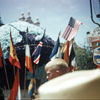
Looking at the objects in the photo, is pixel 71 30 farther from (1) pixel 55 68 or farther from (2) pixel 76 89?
(2) pixel 76 89

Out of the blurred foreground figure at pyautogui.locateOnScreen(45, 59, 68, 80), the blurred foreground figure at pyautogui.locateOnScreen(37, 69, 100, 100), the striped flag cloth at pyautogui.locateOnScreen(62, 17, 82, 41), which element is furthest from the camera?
the striped flag cloth at pyautogui.locateOnScreen(62, 17, 82, 41)

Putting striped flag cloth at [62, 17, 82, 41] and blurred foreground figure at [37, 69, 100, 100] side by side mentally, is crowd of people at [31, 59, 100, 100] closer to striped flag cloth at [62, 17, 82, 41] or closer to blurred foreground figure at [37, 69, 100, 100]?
blurred foreground figure at [37, 69, 100, 100]

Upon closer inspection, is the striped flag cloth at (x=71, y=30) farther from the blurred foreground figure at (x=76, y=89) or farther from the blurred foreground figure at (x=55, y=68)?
the blurred foreground figure at (x=76, y=89)

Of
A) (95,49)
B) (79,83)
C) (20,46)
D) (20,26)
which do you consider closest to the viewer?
(79,83)

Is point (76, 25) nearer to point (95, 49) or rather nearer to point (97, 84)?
point (95, 49)

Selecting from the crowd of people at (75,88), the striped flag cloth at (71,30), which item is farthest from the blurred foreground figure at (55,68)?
the striped flag cloth at (71,30)

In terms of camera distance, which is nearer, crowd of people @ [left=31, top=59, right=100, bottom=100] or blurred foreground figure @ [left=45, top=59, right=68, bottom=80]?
crowd of people @ [left=31, top=59, right=100, bottom=100]

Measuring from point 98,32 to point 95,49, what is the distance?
1.67 feet

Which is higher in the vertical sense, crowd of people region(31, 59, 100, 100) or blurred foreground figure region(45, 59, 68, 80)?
crowd of people region(31, 59, 100, 100)

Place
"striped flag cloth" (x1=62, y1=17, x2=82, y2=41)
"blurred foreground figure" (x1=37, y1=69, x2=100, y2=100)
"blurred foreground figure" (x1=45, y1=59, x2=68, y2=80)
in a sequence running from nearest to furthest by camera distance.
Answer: "blurred foreground figure" (x1=37, y1=69, x2=100, y2=100), "blurred foreground figure" (x1=45, y1=59, x2=68, y2=80), "striped flag cloth" (x1=62, y1=17, x2=82, y2=41)

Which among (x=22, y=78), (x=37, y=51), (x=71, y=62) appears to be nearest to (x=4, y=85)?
(x=22, y=78)

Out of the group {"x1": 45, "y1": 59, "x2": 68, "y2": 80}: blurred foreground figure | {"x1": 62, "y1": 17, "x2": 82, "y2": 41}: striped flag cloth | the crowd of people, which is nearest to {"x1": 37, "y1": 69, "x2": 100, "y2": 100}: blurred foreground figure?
the crowd of people

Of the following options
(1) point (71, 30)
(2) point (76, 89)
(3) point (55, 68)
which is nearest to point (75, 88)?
(2) point (76, 89)

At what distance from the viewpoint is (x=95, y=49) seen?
3695mm
